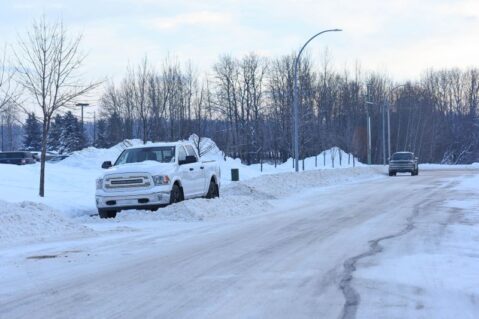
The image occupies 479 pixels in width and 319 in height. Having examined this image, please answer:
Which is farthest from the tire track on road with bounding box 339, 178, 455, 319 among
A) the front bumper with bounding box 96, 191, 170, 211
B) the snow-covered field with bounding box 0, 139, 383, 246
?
the front bumper with bounding box 96, 191, 170, 211

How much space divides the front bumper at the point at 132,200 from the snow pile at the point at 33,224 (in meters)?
2.22

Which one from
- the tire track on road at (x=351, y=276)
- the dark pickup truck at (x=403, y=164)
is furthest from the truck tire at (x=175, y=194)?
the dark pickup truck at (x=403, y=164)

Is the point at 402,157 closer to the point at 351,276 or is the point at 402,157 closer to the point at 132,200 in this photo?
the point at 132,200

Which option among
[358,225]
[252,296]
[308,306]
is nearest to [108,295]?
[252,296]

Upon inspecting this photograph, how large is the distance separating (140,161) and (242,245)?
7.00 meters

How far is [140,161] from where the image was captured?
17625 millimetres

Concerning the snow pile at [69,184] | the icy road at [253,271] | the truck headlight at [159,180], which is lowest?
the icy road at [253,271]

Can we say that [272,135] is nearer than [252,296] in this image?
No

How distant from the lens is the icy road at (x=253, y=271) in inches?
257

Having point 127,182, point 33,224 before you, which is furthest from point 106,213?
point 33,224

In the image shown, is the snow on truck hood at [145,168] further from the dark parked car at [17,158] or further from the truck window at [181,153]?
the dark parked car at [17,158]

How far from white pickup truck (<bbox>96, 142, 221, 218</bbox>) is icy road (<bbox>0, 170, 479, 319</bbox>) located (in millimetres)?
1215

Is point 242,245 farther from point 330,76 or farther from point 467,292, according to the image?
point 330,76

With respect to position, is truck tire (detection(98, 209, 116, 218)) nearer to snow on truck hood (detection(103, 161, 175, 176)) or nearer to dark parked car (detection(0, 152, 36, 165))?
snow on truck hood (detection(103, 161, 175, 176))
